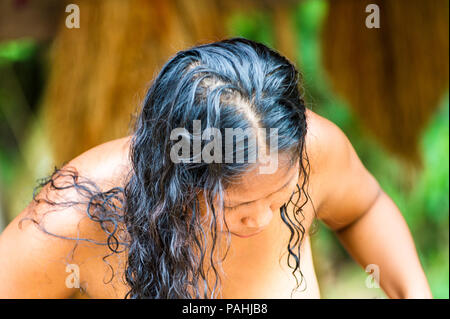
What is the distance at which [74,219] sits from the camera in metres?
0.75

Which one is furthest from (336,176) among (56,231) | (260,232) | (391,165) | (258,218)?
(391,165)

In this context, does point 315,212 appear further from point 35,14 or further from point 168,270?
point 35,14

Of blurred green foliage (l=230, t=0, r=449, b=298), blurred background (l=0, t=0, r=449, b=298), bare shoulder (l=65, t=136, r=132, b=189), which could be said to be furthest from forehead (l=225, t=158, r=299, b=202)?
blurred green foliage (l=230, t=0, r=449, b=298)

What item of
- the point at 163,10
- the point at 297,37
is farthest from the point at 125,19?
the point at 297,37

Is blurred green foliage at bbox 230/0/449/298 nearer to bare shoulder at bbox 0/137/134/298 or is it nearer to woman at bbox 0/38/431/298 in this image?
woman at bbox 0/38/431/298

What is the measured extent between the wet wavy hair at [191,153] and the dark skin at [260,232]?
25 millimetres

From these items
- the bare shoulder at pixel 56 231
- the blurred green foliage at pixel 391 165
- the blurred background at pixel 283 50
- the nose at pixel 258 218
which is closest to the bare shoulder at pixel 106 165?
the bare shoulder at pixel 56 231

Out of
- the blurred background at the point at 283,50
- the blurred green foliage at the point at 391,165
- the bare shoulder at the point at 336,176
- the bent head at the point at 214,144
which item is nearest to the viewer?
the bent head at the point at 214,144

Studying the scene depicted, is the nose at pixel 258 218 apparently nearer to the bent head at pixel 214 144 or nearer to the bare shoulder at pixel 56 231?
the bent head at pixel 214 144

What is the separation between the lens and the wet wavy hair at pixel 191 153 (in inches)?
23.5

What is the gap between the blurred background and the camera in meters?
1.39

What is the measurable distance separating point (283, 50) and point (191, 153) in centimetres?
115

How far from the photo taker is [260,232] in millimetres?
845

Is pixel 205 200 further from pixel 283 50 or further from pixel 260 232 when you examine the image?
pixel 283 50
